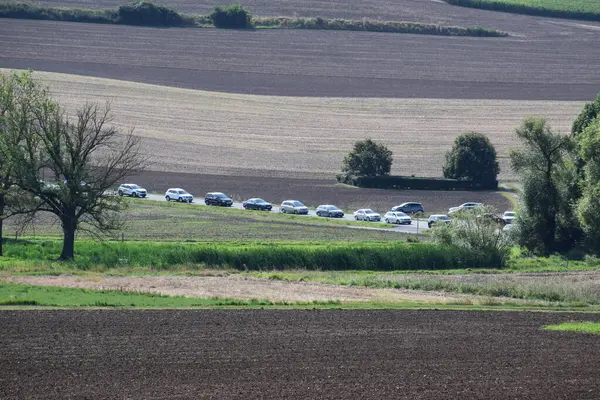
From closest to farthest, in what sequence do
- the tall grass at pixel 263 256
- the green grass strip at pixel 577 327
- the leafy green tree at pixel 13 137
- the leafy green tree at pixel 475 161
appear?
the green grass strip at pixel 577 327 → the tall grass at pixel 263 256 → the leafy green tree at pixel 13 137 → the leafy green tree at pixel 475 161

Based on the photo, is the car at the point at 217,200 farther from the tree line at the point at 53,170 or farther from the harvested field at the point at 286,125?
the tree line at the point at 53,170

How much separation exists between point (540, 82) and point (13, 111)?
8389 cm

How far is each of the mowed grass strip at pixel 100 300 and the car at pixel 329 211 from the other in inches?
1498

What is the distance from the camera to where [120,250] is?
49.3m

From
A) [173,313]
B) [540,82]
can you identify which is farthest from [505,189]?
[173,313]

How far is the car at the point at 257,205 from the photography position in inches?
3054

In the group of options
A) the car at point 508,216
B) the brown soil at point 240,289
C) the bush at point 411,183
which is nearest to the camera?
the brown soil at point 240,289

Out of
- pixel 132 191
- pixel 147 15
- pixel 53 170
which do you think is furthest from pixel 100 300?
pixel 147 15

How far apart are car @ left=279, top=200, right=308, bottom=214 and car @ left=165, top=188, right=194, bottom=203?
7.65 metres

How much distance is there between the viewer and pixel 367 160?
8806 centimetres

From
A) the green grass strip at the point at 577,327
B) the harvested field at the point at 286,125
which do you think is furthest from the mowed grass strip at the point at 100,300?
the harvested field at the point at 286,125

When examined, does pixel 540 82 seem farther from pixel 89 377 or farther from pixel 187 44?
pixel 89 377

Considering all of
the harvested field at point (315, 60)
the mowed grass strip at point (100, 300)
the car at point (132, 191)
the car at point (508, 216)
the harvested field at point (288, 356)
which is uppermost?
the harvested field at point (315, 60)

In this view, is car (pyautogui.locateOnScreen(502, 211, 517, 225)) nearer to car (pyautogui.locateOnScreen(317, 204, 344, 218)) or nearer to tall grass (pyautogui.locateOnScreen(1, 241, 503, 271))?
car (pyautogui.locateOnScreen(317, 204, 344, 218))
